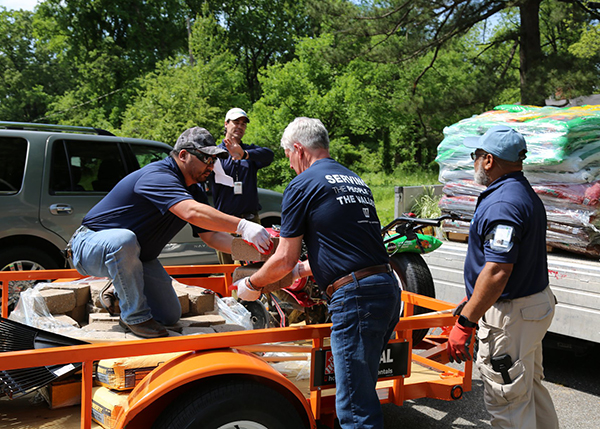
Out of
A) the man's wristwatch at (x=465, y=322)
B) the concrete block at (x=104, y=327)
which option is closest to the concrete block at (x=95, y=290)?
the concrete block at (x=104, y=327)

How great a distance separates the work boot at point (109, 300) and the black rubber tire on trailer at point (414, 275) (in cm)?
223

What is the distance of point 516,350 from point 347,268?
1.01 metres

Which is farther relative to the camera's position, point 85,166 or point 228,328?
point 85,166

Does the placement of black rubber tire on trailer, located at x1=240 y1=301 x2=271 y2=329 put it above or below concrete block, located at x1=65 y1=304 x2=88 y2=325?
below

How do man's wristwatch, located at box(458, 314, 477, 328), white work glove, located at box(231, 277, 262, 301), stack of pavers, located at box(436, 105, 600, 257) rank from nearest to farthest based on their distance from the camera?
man's wristwatch, located at box(458, 314, 477, 328) → white work glove, located at box(231, 277, 262, 301) → stack of pavers, located at box(436, 105, 600, 257)

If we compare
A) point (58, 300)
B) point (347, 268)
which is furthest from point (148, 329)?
point (347, 268)

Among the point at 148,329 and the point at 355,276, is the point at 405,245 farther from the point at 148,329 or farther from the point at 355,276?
the point at 148,329

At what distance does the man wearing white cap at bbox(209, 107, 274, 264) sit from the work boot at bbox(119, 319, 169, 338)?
6.39ft

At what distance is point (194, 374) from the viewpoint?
226 cm

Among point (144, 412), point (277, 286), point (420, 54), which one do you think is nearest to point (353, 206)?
point (277, 286)

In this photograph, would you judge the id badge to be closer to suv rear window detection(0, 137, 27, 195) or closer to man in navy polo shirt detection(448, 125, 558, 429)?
suv rear window detection(0, 137, 27, 195)

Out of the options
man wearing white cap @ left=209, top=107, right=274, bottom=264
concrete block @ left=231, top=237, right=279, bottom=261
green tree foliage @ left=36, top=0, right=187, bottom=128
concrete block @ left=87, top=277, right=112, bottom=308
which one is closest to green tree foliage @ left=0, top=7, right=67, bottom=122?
green tree foliage @ left=36, top=0, right=187, bottom=128

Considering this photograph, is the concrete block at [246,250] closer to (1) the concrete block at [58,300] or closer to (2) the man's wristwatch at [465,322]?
(1) the concrete block at [58,300]

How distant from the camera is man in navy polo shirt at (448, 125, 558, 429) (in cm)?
261
